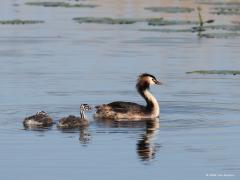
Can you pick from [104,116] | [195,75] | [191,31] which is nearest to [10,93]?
[104,116]

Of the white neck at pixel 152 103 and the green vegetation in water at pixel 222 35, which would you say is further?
the green vegetation in water at pixel 222 35

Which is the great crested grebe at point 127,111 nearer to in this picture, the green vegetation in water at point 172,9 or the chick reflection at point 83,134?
the chick reflection at point 83,134

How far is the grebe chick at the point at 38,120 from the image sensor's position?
1892 cm

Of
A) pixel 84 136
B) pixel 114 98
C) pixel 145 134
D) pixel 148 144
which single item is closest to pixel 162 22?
pixel 114 98

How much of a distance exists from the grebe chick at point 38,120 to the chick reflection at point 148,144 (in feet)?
5.54

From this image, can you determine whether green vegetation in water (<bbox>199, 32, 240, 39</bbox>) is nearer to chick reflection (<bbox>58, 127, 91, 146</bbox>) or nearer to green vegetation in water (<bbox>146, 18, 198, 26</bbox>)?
green vegetation in water (<bbox>146, 18, 198, 26</bbox>)

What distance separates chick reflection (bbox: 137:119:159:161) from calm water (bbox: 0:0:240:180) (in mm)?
15

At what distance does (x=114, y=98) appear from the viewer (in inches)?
882

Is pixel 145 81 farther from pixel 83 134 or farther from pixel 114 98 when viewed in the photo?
pixel 83 134

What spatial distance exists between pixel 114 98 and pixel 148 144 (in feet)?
16.6

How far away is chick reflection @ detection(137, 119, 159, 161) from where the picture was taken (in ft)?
54.0

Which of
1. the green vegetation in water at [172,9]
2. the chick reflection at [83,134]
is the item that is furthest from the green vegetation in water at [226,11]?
the chick reflection at [83,134]

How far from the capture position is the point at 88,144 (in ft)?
56.7

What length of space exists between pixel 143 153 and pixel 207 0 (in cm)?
3383
